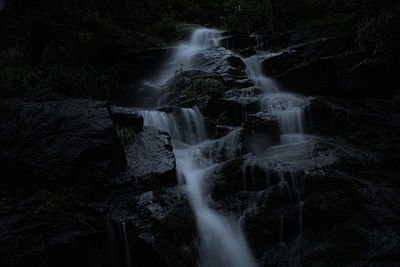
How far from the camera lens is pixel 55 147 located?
4.52 meters

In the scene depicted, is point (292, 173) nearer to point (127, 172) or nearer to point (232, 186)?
point (232, 186)

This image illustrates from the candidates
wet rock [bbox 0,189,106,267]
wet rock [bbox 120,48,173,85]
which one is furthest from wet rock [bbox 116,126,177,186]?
wet rock [bbox 120,48,173,85]

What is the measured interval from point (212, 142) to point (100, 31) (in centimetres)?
817

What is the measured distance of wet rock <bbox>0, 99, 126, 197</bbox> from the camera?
169 inches

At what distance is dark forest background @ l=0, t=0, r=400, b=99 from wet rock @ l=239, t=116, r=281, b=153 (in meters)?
4.30

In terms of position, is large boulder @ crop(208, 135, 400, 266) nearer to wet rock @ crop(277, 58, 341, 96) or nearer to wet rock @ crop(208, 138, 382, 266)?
wet rock @ crop(208, 138, 382, 266)

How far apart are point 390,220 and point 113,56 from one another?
1193 centimetres

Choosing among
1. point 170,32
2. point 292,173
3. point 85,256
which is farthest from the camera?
point 170,32

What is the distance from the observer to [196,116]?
8.45 meters

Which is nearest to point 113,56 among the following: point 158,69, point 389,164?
point 158,69

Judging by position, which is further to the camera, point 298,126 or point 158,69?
point 158,69

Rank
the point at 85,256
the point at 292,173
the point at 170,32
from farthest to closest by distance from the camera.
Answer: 1. the point at 170,32
2. the point at 292,173
3. the point at 85,256

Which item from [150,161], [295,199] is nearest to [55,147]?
[150,161]

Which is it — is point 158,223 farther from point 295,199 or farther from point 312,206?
point 312,206
